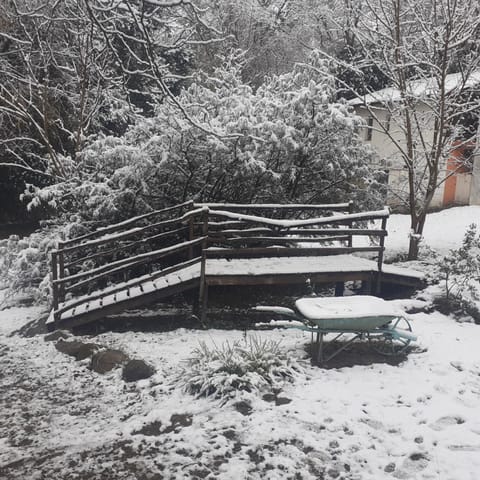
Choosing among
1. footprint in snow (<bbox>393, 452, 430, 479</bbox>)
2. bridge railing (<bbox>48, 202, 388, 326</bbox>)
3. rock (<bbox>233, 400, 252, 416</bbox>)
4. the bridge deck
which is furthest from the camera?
bridge railing (<bbox>48, 202, 388, 326</bbox>)

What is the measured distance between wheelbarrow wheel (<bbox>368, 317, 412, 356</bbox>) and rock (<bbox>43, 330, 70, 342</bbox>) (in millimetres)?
4259

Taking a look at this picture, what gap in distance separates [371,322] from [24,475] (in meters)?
3.76

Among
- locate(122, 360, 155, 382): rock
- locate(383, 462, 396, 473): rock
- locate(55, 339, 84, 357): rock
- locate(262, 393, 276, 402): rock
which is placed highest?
locate(383, 462, 396, 473): rock

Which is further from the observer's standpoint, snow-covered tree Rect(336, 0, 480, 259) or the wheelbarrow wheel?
snow-covered tree Rect(336, 0, 480, 259)

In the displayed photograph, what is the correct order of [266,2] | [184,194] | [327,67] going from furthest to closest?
[266,2], [327,67], [184,194]

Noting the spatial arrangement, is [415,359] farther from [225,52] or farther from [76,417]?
[225,52]

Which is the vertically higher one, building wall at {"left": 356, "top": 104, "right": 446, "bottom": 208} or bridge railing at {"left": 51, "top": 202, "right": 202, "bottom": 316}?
building wall at {"left": 356, "top": 104, "right": 446, "bottom": 208}

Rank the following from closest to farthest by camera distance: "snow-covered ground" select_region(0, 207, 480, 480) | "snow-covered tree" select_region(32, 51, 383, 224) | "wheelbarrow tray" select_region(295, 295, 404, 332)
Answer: "snow-covered ground" select_region(0, 207, 480, 480)
"wheelbarrow tray" select_region(295, 295, 404, 332)
"snow-covered tree" select_region(32, 51, 383, 224)

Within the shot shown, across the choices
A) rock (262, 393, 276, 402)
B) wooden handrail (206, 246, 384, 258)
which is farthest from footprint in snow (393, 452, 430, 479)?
wooden handrail (206, 246, 384, 258)

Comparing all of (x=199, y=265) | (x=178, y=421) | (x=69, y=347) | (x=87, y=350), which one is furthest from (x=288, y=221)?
(x=178, y=421)

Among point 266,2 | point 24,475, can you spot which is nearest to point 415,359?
point 24,475

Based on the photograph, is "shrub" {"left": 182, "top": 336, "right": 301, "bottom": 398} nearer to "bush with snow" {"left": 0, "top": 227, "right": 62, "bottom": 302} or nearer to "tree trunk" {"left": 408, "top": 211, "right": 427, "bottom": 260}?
"bush with snow" {"left": 0, "top": 227, "right": 62, "bottom": 302}

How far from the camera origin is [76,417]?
4625 mm

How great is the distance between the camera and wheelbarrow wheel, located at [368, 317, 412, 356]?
557cm
